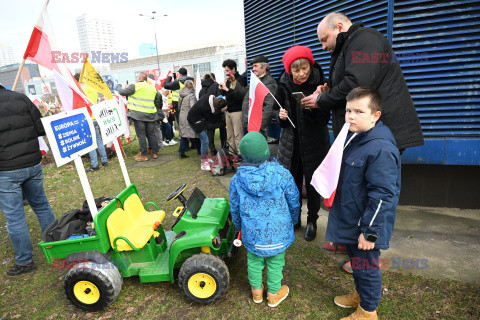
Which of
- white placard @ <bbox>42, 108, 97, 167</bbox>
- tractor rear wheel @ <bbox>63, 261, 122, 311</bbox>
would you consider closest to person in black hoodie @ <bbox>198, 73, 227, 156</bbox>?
white placard @ <bbox>42, 108, 97, 167</bbox>

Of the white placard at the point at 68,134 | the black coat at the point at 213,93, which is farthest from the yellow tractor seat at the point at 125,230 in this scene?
the black coat at the point at 213,93

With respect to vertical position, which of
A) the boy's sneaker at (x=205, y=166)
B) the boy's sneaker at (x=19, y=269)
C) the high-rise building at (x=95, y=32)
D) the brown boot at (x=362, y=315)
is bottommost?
the boy's sneaker at (x=19, y=269)

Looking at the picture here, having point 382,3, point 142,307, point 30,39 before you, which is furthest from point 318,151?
point 30,39

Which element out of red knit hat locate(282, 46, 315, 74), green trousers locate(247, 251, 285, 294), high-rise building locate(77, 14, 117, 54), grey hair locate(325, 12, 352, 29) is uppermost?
high-rise building locate(77, 14, 117, 54)

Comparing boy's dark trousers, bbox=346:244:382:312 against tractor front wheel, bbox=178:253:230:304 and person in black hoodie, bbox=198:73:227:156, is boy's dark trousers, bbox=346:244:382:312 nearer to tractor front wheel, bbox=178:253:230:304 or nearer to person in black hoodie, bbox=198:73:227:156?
tractor front wheel, bbox=178:253:230:304

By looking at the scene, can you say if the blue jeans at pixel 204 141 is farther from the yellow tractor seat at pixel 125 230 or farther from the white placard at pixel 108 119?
the yellow tractor seat at pixel 125 230

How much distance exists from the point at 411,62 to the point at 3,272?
5.65 metres

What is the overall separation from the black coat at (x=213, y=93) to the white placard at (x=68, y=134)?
4.23m

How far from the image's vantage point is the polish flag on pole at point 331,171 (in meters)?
2.05

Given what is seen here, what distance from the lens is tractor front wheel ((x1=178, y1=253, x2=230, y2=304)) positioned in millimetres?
2598

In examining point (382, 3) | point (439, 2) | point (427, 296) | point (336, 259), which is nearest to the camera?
point (427, 296)

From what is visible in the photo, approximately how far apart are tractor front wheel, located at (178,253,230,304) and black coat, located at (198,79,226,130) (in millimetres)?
4756

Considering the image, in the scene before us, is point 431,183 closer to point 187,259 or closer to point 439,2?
point 439,2

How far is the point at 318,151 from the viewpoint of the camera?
3.42m
